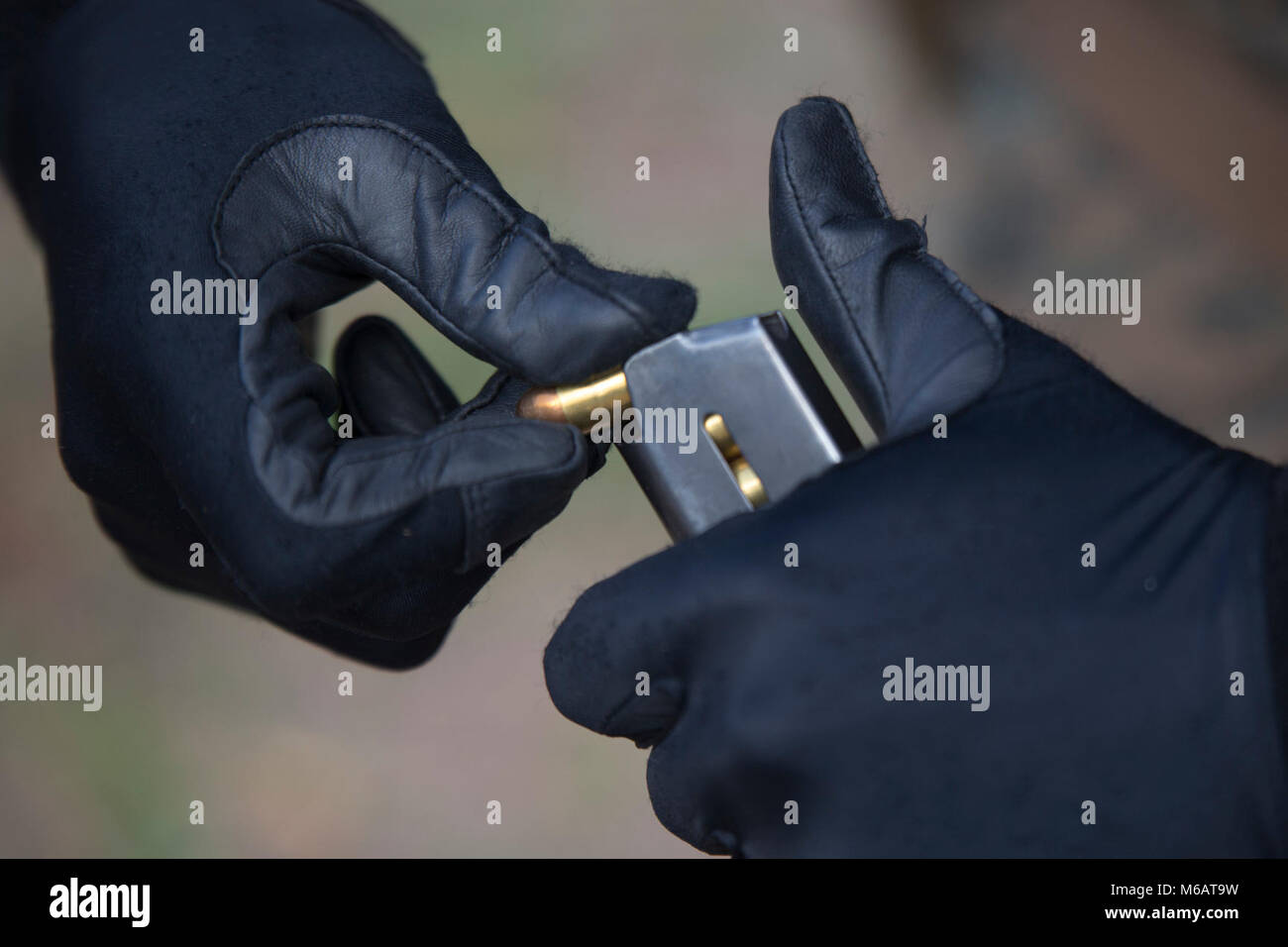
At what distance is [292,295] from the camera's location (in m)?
0.74

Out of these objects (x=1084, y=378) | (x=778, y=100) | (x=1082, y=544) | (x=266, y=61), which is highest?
(x=778, y=100)

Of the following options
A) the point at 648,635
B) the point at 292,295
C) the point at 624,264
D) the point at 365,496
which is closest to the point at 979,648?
the point at 648,635

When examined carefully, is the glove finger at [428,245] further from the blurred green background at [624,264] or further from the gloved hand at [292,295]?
the blurred green background at [624,264]

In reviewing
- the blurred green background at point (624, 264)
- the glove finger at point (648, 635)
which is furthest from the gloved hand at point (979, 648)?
the blurred green background at point (624, 264)

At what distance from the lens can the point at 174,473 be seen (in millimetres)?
723

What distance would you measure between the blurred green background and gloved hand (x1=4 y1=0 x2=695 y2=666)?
59cm

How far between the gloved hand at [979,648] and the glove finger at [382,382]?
0.31m

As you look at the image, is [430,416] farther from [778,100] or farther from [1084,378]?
[778,100]

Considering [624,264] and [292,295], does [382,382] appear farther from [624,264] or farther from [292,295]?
[624,264]

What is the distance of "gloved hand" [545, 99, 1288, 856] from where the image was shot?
586 millimetres

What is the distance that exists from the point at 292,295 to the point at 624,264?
666 mm

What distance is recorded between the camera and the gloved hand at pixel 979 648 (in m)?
0.59
